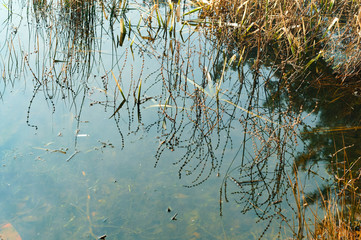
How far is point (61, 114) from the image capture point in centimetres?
246

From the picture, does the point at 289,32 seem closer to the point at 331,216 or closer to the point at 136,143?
the point at 136,143

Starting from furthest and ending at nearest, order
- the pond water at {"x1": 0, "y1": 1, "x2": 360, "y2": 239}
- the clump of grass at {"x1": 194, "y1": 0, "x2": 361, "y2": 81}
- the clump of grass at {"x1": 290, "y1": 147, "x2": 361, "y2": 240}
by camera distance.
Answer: the clump of grass at {"x1": 194, "y1": 0, "x2": 361, "y2": 81} < the pond water at {"x1": 0, "y1": 1, "x2": 360, "y2": 239} < the clump of grass at {"x1": 290, "y1": 147, "x2": 361, "y2": 240}

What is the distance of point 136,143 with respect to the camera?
2.24 meters

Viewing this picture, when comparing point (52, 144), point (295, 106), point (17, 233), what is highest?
point (295, 106)

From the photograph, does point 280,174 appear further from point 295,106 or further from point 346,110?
point 346,110

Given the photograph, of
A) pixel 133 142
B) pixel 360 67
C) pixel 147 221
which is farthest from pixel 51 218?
pixel 360 67

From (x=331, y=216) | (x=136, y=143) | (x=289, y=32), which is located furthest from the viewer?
(x=289, y=32)

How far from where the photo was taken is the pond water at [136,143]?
5.82 feet

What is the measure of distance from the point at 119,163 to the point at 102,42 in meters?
1.57

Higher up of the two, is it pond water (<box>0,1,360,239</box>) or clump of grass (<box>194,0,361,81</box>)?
clump of grass (<box>194,0,361,81</box>)

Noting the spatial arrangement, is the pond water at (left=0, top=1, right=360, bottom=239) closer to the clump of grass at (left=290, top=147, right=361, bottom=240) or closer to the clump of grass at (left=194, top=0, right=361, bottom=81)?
the clump of grass at (left=290, top=147, right=361, bottom=240)

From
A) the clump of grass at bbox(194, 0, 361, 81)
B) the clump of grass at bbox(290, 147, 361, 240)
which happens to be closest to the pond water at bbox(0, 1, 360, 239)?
the clump of grass at bbox(290, 147, 361, 240)

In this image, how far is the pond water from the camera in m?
1.77

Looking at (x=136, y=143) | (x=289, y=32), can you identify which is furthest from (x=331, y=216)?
(x=289, y=32)
